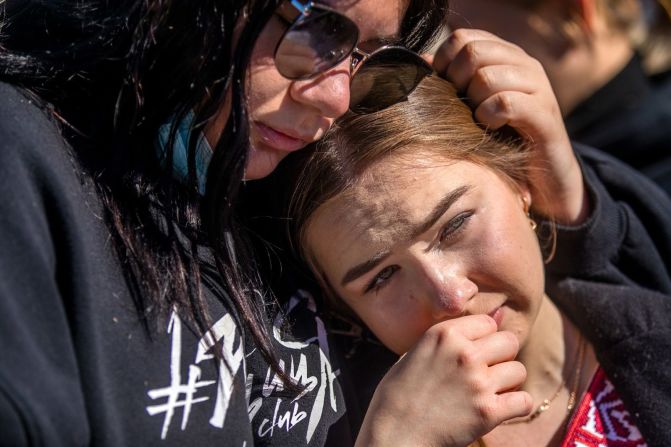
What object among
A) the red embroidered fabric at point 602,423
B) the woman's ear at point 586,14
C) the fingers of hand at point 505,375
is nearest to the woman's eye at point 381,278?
the fingers of hand at point 505,375

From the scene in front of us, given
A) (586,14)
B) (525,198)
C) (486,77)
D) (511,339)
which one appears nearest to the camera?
(511,339)

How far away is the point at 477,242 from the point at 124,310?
0.66 meters

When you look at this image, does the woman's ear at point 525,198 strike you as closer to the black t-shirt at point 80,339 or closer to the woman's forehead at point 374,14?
the woman's forehead at point 374,14

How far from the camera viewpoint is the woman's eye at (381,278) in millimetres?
1493

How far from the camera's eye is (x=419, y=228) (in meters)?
1.44

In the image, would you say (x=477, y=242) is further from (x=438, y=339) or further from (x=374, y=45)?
(x=374, y=45)

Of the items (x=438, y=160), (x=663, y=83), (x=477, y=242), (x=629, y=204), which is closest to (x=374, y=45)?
(x=438, y=160)

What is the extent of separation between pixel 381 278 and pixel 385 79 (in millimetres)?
371

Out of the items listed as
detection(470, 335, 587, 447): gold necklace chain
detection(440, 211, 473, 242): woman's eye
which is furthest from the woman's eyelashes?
detection(470, 335, 587, 447): gold necklace chain

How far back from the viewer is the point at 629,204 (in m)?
2.04

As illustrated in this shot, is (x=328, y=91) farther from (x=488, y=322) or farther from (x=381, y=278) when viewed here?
(x=488, y=322)

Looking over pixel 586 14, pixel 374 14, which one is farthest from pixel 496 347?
pixel 586 14

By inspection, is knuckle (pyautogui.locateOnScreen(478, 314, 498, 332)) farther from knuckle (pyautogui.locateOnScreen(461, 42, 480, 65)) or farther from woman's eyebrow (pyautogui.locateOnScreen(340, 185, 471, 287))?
knuckle (pyautogui.locateOnScreen(461, 42, 480, 65))

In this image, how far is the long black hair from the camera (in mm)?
1160
